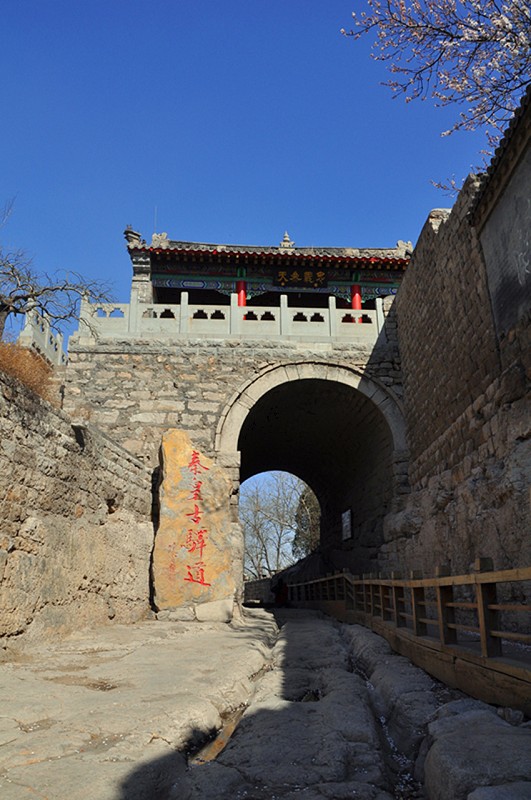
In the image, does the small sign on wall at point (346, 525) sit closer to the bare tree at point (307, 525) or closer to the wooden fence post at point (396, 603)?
the wooden fence post at point (396, 603)

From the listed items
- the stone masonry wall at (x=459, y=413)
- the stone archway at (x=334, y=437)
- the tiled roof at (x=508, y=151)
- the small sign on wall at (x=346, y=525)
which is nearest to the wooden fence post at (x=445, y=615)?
the stone masonry wall at (x=459, y=413)

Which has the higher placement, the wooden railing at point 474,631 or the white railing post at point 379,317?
the white railing post at point 379,317

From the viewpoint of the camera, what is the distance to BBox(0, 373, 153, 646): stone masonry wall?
13.8 feet

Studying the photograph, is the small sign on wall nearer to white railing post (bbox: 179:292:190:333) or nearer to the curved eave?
white railing post (bbox: 179:292:190:333)

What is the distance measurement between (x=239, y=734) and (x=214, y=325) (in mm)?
8187

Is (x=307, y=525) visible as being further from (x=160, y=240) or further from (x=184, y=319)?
(x=184, y=319)

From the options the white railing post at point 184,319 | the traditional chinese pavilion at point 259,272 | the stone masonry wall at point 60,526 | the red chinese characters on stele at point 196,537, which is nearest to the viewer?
the stone masonry wall at point 60,526

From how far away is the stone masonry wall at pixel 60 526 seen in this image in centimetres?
420

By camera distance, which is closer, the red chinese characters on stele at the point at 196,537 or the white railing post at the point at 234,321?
the red chinese characters on stele at the point at 196,537

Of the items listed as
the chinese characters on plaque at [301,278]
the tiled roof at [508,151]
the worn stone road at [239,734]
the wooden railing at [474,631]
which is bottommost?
the worn stone road at [239,734]

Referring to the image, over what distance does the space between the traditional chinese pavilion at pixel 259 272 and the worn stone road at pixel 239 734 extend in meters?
11.9

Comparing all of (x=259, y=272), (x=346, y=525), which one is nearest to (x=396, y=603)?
(x=346, y=525)

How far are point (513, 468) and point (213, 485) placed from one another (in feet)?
14.4

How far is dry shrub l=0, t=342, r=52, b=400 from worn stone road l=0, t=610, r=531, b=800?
4760 mm
